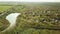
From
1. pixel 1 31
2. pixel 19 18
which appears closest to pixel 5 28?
pixel 1 31

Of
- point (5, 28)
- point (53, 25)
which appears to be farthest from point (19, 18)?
point (53, 25)

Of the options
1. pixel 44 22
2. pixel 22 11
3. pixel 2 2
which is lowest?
pixel 44 22

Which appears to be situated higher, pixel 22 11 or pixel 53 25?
pixel 22 11

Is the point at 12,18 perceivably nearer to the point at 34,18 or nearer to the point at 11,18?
the point at 11,18

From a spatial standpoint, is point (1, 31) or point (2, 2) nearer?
point (1, 31)

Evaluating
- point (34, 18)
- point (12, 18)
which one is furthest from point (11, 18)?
point (34, 18)

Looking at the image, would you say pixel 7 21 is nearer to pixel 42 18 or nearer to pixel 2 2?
pixel 2 2
